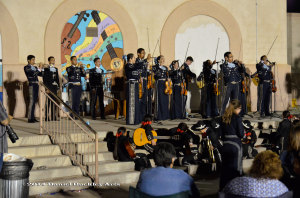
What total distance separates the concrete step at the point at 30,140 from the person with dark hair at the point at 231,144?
3.99m

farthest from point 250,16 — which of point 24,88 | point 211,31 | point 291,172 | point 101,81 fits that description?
point 291,172

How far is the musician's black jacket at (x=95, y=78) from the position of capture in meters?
13.9

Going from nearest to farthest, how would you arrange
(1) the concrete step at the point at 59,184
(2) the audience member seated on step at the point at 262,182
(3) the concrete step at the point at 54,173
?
1. (2) the audience member seated on step at the point at 262,182
2. (1) the concrete step at the point at 59,184
3. (3) the concrete step at the point at 54,173

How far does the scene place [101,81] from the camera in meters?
14.0

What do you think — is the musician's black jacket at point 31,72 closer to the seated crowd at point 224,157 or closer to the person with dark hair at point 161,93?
the person with dark hair at point 161,93

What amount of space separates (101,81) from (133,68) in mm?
1739

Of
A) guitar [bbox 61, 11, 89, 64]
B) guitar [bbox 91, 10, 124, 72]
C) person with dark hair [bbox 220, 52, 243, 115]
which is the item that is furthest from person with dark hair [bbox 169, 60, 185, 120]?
guitar [bbox 61, 11, 89, 64]

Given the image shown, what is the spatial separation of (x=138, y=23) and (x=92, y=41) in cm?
153

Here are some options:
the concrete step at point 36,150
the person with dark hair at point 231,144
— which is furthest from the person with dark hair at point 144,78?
the person with dark hair at point 231,144

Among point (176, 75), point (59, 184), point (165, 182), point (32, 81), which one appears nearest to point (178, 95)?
point (176, 75)

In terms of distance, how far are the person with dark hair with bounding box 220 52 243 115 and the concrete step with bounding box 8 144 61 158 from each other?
5.45 meters

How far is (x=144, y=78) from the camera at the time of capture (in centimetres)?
1294

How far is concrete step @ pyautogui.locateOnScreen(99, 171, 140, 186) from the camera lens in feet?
30.5

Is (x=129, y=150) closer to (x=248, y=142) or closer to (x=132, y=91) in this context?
(x=248, y=142)
